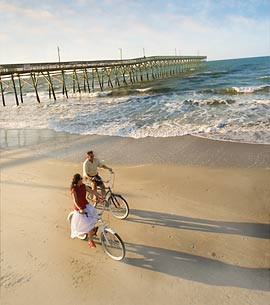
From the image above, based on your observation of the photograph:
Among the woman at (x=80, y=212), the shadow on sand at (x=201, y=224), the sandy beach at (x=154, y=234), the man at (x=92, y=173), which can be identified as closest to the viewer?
the sandy beach at (x=154, y=234)

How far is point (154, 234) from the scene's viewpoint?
5.18m

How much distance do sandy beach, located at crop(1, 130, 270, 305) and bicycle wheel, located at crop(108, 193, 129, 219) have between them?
0.47 ft

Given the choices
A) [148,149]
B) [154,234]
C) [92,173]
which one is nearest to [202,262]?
[154,234]

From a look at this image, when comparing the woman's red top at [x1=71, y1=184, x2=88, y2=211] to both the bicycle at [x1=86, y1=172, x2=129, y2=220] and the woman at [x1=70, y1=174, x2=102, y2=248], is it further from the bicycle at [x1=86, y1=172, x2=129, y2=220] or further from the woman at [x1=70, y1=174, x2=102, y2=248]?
the bicycle at [x1=86, y1=172, x2=129, y2=220]

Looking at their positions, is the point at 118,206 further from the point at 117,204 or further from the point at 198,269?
the point at 198,269

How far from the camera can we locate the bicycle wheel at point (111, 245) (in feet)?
15.1

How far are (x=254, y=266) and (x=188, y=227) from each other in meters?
1.34

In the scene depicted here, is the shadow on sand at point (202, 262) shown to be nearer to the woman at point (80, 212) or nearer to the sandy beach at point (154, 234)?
the sandy beach at point (154, 234)

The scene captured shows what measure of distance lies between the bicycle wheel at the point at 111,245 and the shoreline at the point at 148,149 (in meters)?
4.07

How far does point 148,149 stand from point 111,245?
5.46 m

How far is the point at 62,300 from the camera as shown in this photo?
3.89 m

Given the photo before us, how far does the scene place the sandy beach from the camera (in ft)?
13.0

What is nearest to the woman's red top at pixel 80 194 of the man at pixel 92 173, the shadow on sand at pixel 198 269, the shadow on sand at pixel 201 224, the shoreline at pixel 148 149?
the man at pixel 92 173

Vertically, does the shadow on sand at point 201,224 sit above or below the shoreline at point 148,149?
below
